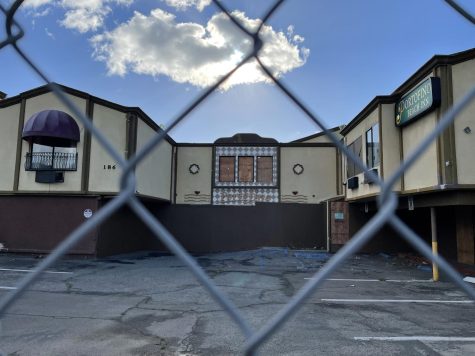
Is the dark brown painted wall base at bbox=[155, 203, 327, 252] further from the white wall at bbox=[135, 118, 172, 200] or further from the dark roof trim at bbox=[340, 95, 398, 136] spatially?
the dark roof trim at bbox=[340, 95, 398, 136]

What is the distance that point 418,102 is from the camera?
403 inches

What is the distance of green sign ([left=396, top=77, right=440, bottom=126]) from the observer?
9289 millimetres

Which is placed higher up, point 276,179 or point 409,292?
point 276,179

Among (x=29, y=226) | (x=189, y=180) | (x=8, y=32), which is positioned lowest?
(x=29, y=226)

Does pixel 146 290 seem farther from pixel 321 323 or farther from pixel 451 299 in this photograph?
pixel 451 299

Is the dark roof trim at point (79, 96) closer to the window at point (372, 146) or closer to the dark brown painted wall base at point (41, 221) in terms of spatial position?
the dark brown painted wall base at point (41, 221)

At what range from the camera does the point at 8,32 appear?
→ 1.15 meters

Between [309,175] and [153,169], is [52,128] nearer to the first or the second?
[153,169]

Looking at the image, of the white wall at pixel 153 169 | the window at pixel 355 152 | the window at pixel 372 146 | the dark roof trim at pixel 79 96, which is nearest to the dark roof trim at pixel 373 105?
the window at pixel 372 146

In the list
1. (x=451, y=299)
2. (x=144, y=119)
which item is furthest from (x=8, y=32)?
(x=144, y=119)

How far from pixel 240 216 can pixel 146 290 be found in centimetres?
1121

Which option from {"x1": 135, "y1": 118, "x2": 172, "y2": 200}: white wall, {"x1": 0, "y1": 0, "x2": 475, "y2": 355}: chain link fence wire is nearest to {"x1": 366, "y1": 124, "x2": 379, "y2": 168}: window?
{"x1": 135, "y1": 118, "x2": 172, "y2": 200}: white wall

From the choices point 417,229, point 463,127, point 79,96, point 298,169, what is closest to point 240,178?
point 298,169

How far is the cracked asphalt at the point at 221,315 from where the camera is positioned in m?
4.61
